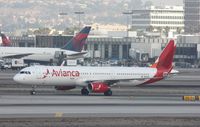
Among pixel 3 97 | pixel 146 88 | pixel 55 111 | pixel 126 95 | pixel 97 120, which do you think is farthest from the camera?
pixel 146 88

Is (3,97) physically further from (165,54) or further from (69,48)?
(69,48)

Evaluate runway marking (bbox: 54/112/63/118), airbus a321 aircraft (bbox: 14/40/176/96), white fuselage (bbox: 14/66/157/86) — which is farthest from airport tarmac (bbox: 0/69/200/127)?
white fuselage (bbox: 14/66/157/86)

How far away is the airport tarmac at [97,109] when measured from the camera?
57062mm

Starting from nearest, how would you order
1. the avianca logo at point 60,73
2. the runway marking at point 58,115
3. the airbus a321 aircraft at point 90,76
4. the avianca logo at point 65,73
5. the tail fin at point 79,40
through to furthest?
the runway marking at point 58,115
the airbus a321 aircraft at point 90,76
the avianca logo at point 60,73
the avianca logo at point 65,73
the tail fin at point 79,40

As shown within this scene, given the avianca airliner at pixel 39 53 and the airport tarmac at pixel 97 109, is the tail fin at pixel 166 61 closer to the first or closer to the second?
the airport tarmac at pixel 97 109

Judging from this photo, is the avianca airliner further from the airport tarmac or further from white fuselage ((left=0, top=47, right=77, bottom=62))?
the airport tarmac

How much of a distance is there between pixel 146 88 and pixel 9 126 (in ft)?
150

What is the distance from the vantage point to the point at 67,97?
3113 inches

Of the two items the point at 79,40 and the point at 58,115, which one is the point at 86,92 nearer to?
the point at 58,115

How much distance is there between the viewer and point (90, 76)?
289 ft

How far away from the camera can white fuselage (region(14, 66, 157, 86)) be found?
280 ft

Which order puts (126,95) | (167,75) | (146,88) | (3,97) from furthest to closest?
(146,88)
(167,75)
(126,95)
(3,97)

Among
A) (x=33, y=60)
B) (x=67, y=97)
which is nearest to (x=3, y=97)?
(x=67, y=97)

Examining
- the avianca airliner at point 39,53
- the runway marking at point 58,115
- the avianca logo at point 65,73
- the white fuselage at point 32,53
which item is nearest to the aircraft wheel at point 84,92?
the avianca logo at point 65,73
